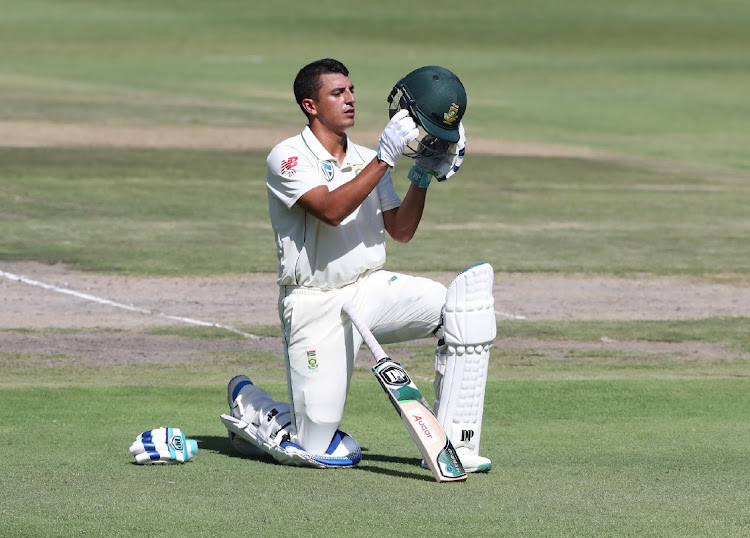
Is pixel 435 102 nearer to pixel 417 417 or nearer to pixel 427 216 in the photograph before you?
pixel 417 417

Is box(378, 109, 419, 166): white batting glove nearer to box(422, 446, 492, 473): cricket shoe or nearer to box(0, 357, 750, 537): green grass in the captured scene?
box(422, 446, 492, 473): cricket shoe

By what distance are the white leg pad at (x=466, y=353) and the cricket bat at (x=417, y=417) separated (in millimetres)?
127

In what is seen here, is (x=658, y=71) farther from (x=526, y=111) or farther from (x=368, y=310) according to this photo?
(x=368, y=310)

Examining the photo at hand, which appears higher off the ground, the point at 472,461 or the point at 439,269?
the point at 439,269

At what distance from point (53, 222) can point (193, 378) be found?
984 cm

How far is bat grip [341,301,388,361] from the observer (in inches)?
278

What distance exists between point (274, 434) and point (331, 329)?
2.18 feet

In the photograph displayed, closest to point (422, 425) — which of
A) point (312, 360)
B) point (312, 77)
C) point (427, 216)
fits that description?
point (312, 360)

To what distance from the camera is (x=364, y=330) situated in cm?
712

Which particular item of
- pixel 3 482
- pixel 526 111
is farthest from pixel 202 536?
pixel 526 111

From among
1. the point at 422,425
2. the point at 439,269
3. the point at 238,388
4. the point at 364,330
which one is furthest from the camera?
the point at 439,269

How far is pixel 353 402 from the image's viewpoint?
9539 millimetres

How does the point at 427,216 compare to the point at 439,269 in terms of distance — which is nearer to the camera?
the point at 439,269

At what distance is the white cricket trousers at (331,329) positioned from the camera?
23.9 ft
